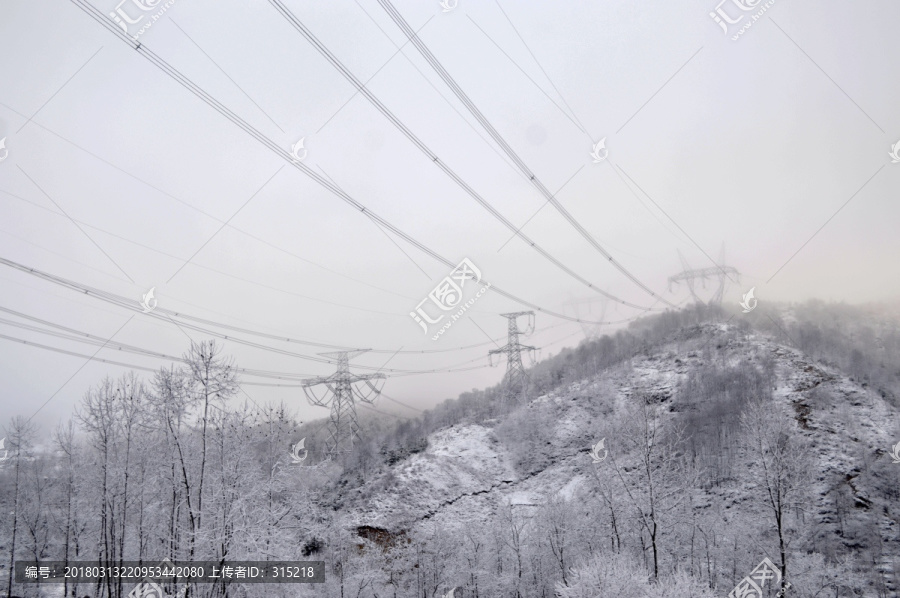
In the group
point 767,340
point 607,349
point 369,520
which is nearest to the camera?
point 369,520

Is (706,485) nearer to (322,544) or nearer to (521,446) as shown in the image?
(521,446)

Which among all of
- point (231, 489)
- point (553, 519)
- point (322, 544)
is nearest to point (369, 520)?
point (322, 544)

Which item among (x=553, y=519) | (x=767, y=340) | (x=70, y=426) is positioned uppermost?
(x=767, y=340)

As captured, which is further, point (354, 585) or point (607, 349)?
point (607, 349)

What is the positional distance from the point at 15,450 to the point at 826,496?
251 feet

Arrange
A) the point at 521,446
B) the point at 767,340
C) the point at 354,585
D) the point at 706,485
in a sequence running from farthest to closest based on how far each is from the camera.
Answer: the point at 767,340 < the point at 521,446 < the point at 706,485 < the point at 354,585

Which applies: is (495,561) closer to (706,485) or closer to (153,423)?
(706,485)

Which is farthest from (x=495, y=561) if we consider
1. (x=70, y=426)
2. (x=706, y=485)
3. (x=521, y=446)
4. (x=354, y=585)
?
(x=70, y=426)

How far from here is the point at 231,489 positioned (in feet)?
81.5

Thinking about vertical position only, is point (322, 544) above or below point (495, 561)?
above

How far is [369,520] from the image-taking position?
223 feet

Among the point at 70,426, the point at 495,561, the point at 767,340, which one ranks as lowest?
the point at 495,561

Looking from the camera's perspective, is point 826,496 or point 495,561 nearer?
point 495,561

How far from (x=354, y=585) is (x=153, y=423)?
2050 centimetres
